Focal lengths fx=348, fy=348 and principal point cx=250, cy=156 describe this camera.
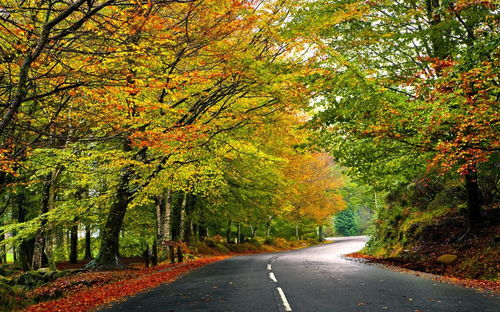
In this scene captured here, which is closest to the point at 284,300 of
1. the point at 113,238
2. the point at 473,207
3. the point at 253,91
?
the point at 253,91

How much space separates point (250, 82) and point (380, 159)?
5.77 metres

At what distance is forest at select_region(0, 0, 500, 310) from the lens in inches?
320

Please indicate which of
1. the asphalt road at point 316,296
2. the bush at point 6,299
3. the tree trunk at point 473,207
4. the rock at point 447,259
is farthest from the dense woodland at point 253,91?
the asphalt road at point 316,296

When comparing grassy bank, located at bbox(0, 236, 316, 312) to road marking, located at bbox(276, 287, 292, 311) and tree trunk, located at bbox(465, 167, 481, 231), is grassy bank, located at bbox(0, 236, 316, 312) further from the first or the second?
tree trunk, located at bbox(465, 167, 481, 231)

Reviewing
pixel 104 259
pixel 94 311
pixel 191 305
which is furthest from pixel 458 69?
pixel 104 259

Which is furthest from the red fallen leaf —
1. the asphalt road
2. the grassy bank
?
the asphalt road

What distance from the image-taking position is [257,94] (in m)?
13.5

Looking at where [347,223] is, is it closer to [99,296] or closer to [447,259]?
[447,259]

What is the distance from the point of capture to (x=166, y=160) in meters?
14.8

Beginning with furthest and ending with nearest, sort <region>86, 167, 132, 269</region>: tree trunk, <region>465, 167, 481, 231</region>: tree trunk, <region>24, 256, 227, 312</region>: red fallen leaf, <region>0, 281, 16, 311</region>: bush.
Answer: <region>86, 167, 132, 269</region>: tree trunk, <region>465, 167, 481, 231</region>: tree trunk, <region>0, 281, 16, 311</region>: bush, <region>24, 256, 227, 312</region>: red fallen leaf

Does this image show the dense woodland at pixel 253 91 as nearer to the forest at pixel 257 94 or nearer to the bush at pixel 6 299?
the forest at pixel 257 94

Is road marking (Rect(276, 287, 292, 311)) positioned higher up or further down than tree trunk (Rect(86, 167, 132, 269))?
further down

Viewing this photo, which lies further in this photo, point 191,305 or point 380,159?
point 380,159

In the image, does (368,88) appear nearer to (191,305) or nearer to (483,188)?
(191,305)
